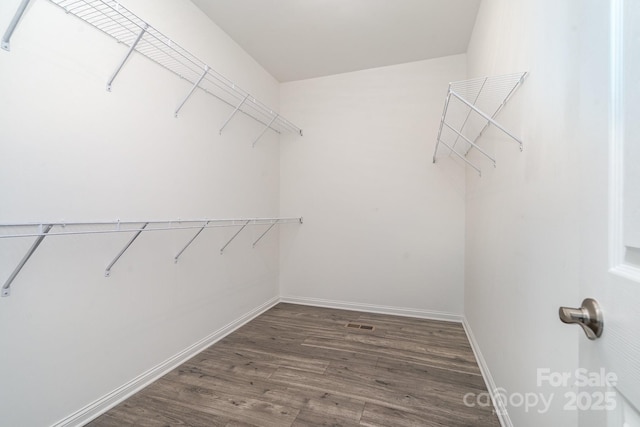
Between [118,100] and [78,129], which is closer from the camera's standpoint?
[78,129]

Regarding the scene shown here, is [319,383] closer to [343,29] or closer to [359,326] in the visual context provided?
[359,326]

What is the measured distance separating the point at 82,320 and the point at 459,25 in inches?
134

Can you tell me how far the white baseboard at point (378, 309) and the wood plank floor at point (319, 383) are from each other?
0.23 metres

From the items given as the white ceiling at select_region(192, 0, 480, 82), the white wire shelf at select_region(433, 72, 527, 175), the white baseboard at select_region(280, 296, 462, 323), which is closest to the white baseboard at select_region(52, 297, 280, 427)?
the white baseboard at select_region(280, 296, 462, 323)

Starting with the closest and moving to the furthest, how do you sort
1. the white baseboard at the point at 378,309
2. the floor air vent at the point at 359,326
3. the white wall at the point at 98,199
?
the white wall at the point at 98,199 → the floor air vent at the point at 359,326 → the white baseboard at the point at 378,309

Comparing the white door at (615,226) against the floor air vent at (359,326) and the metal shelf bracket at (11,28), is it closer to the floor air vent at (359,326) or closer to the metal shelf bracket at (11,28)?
the metal shelf bracket at (11,28)

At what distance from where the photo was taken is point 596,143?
0.50 meters

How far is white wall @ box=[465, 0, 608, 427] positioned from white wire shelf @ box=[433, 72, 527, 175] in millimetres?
64

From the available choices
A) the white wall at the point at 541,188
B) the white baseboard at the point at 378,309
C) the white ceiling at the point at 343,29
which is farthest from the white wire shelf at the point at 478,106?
the white baseboard at the point at 378,309

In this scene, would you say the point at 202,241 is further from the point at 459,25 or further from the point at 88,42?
the point at 459,25

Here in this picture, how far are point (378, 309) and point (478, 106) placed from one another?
2.19 meters

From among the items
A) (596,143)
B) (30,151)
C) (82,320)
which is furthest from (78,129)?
(596,143)

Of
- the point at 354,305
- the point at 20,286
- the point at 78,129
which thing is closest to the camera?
the point at 20,286

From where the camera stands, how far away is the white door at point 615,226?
15.8 inches
